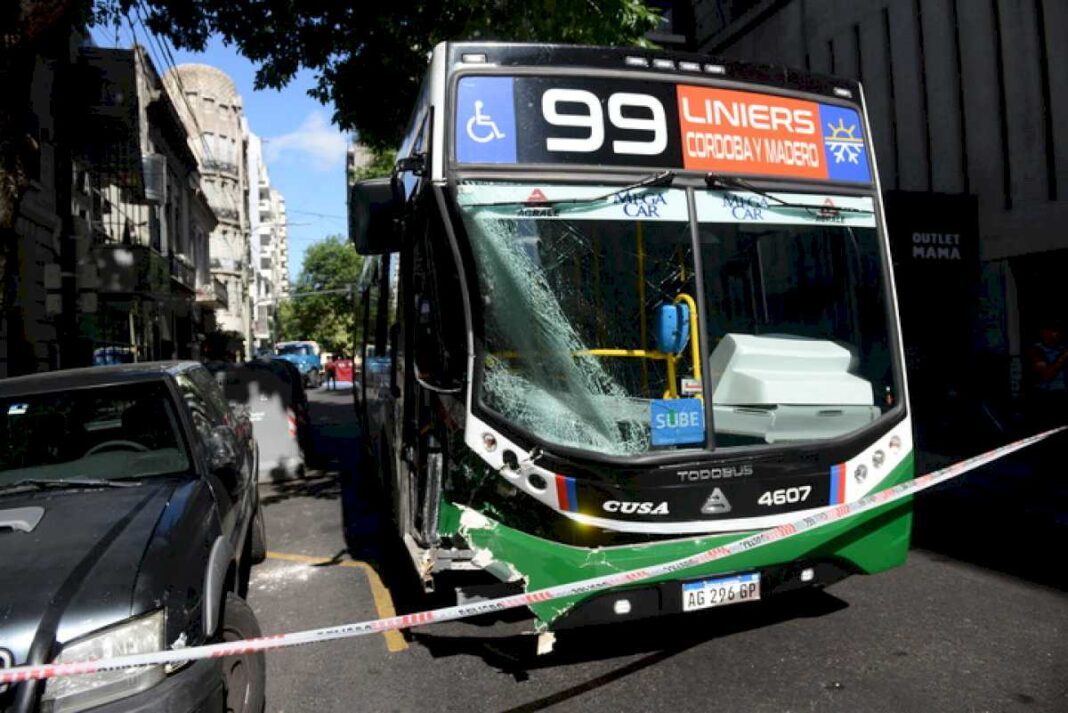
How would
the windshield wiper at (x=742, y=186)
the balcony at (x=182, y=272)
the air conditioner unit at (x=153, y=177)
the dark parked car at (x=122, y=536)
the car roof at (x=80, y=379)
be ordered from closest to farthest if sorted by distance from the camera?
the dark parked car at (x=122, y=536)
the windshield wiper at (x=742, y=186)
the car roof at (x=80, y=379)
the air conditioner unit at (x=153, y=177)
the balcony at (x=182, y=272)

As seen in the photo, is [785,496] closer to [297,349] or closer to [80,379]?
[80,379]

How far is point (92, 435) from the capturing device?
4.26 m

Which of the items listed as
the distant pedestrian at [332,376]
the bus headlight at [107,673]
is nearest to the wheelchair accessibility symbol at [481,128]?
the bus headlight at [107,673]

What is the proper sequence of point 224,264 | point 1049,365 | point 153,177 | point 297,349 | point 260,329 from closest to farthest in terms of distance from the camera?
point 1049,365 < point 153,177 < point 297,349 < point 224,264 < point 260,329

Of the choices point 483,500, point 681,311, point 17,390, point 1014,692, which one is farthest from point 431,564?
point 1014,692

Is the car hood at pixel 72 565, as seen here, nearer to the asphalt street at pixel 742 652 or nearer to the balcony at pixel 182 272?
the asphalt street at pixel 742 652

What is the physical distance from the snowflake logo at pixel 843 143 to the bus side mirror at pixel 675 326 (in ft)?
4.69

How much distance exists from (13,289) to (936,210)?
12830mm

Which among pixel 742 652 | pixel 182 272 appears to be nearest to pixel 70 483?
pixel 742 652

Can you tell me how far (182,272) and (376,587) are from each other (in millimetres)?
28172

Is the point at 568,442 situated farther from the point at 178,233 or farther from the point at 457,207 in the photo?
the point at 178,233

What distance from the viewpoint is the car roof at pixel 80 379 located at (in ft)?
13.9

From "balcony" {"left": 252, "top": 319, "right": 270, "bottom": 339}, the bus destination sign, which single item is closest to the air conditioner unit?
the bus destination sign

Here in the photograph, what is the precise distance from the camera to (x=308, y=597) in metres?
5.57
